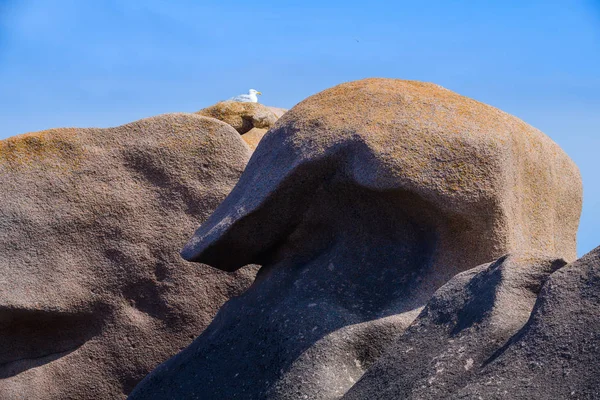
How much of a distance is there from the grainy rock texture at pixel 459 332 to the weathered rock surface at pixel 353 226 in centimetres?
61

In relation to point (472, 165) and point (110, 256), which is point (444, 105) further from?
point (110, 256)

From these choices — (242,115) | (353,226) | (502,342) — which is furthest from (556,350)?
(242,115)

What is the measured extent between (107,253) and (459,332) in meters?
3.02

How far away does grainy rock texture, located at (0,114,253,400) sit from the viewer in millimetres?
5266

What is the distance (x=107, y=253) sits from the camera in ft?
17.6

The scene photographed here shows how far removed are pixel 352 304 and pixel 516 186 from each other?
3.04 ft

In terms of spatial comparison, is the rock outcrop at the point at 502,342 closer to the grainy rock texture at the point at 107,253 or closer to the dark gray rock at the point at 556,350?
the dark gray rock at the point at 556,350

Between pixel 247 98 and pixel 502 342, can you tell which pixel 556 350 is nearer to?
pixel 502 342

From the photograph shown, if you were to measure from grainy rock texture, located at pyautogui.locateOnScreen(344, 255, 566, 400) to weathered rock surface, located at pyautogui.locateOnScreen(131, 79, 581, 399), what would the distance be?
606 millimetres

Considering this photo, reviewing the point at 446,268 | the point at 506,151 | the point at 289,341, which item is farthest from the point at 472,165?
the point at 289,341

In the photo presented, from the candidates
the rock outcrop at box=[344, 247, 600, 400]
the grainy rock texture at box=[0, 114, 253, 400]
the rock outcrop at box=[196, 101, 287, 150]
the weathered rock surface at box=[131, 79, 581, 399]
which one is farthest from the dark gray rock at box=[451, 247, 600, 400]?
the rock outcrop at box=[196, 101, 287, 150]

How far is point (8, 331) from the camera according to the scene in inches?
209

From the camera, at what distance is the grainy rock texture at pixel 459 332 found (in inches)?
105

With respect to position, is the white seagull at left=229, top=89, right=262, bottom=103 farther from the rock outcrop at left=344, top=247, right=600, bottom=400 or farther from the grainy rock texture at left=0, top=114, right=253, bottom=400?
the rock outcrop at left=344, top=247, right=600, bottom=400
